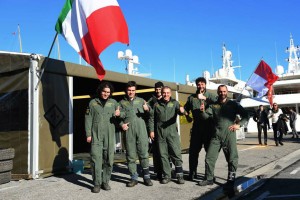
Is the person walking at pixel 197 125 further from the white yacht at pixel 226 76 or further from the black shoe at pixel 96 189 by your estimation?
the white yacht at pixel 226 76

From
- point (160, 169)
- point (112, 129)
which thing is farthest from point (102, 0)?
point (160, 169)

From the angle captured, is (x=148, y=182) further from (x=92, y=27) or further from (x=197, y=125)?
(x=92, y=27)

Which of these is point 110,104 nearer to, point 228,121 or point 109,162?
point 109,162

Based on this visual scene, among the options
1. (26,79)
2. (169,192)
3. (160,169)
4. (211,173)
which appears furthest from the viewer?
(26,79)

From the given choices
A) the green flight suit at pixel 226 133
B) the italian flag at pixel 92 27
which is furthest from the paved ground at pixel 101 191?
the italian flag at pixel 92 27

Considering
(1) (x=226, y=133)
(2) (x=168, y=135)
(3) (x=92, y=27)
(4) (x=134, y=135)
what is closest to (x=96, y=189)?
(4) (x=134, y=135)

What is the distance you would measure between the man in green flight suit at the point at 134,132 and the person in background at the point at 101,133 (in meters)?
0.29

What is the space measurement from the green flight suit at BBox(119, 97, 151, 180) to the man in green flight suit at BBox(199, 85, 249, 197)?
120 cm

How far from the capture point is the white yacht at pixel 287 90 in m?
37.3

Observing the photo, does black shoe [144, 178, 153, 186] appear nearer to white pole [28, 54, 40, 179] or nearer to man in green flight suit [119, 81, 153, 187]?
man in green flight suit [119, 81, 153, 187]

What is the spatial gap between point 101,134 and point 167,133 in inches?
51.4

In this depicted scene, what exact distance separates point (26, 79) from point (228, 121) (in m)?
4.45

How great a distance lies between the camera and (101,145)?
6.32 metres

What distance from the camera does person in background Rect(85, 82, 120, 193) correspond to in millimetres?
6242
